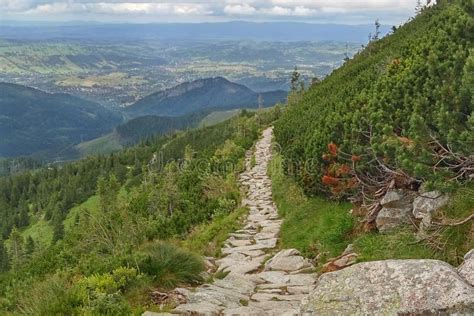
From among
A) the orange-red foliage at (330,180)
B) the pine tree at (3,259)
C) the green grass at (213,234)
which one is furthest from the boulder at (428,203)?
the pine tree at (3,259)

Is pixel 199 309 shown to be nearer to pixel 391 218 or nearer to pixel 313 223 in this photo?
pixel 391 218

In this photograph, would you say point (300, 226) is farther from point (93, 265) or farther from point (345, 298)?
point (345, 298)

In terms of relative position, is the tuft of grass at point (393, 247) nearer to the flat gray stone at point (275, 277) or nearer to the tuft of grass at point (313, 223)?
the tuft of grass at point (313, 223)

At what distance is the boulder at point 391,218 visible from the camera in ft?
32.7

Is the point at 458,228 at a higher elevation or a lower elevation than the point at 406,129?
lower

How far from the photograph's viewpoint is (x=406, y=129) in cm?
1122

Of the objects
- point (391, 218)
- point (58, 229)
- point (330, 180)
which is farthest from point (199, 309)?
point (58, 229)

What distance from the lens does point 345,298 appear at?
20.5 feet

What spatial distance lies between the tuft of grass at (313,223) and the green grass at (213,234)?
150 cm

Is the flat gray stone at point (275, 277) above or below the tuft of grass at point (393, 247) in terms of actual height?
below

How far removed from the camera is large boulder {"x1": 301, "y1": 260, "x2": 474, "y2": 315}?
562 cm

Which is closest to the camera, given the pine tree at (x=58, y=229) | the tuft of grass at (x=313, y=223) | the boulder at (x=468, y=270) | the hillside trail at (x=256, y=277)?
the boulder at (x=468, y=270)

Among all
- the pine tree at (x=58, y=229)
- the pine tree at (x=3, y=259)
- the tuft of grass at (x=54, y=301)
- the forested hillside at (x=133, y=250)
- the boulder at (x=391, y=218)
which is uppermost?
the boulder at (x=391, y=218)

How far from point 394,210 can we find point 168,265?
4681 millimetres
